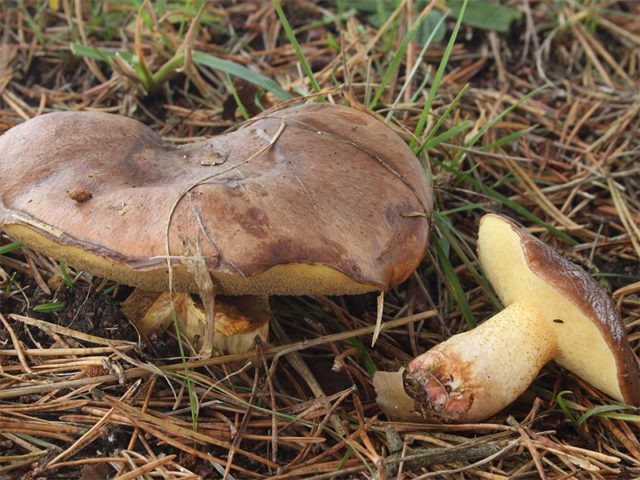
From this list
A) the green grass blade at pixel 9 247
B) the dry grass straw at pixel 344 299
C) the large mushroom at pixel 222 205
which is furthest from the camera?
the green grass blade at pixel 9 247

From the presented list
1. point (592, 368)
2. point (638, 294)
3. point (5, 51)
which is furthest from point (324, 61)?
point (592, 368)

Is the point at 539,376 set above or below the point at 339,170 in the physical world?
below

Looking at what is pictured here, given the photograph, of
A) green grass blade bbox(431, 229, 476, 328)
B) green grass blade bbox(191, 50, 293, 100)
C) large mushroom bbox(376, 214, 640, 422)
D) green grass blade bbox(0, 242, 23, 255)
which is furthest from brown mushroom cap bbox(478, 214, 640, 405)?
green grass blade bbox(0, 242, 23, 255)

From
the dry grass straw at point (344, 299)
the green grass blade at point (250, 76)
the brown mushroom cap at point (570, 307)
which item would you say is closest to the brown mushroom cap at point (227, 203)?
the brown mushroom cap at point (570, 307)

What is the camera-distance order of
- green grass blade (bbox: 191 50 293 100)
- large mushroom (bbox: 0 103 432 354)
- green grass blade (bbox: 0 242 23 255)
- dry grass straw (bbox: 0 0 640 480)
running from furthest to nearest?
green grass blade (bbox: 191 50 293 100), green grass blade (bbox: 0 242 23 255), dry grass straw (bbox: 0 0 640 480), large mushroom (bbox: 0 103 432 354)

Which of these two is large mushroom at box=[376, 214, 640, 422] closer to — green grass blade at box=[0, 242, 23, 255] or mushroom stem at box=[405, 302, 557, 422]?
mushroom stem at box=[405, 302, 557, 422]

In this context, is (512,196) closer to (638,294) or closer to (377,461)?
(638,294)

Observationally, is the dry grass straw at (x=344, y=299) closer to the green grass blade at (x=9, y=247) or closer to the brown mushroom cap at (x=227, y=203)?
the green grass blade at (x=9, y=247)

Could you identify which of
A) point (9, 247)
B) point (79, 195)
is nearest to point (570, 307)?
point (79, 195)
